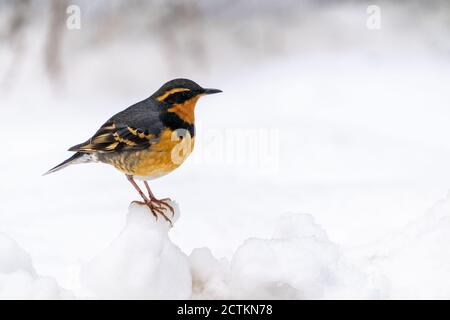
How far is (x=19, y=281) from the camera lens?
1.64 meters

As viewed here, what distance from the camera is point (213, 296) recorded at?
1.75m

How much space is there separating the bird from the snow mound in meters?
0.12

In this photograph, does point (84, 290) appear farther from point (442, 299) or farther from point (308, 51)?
point (308, 51)

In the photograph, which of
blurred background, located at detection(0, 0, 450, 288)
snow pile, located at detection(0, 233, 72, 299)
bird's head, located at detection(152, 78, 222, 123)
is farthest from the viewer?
blurred background, located at detection(0, 0, 450, 288)

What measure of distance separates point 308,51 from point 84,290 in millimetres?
3788

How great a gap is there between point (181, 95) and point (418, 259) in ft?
2.22

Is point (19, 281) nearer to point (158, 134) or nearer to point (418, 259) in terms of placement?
point (158, 134)

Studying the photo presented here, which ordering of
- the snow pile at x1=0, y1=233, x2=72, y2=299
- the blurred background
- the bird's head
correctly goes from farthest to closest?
the blurred background
the bird's head
the snow pile at x1=0, y1=233, x2=72, y2=299

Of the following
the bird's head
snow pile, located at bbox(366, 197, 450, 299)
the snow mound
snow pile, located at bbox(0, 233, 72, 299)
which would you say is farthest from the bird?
snow pile, located at bbox(366, 197, 450, 299)

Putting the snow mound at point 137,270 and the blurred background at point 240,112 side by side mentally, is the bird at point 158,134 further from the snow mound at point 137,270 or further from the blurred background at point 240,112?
the blurred background at point 240,112

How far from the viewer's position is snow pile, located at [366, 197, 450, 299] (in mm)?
1807

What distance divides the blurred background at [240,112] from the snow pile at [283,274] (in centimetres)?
67

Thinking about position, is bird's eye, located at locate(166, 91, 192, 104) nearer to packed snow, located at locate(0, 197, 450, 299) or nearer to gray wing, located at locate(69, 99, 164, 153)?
gray wing, located at locate(69, 99, 164, 153)

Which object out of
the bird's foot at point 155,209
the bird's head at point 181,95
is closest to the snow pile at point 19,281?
the bird's foot at point 155,209
